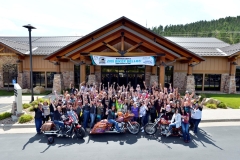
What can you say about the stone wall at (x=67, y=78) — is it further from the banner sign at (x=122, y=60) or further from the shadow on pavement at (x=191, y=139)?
the shadow on pavement at (x=191, y=139)

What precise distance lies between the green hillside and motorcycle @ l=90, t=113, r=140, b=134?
263ft

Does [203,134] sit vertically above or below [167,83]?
below

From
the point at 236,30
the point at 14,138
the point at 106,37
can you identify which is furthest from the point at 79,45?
the point at 236,30

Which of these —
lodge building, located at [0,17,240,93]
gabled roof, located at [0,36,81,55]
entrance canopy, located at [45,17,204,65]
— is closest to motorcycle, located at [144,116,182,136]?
lodge building, located at [0,17,240,93]

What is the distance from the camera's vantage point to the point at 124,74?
18109 millimetres

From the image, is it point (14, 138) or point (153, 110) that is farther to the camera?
point (153, 110)

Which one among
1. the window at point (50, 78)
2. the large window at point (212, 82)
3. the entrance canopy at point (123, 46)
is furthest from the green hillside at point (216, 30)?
the window at point (50, 78)

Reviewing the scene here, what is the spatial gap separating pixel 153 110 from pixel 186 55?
8135 millimetres

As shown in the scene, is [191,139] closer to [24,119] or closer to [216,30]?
[24,119]

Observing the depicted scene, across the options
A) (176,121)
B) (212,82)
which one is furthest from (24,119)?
(212,82)

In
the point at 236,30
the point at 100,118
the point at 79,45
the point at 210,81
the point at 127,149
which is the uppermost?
the point at 236,30

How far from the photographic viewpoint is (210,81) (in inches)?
779

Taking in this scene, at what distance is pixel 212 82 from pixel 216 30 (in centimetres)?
7107

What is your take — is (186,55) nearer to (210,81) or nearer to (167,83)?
(167,83)
